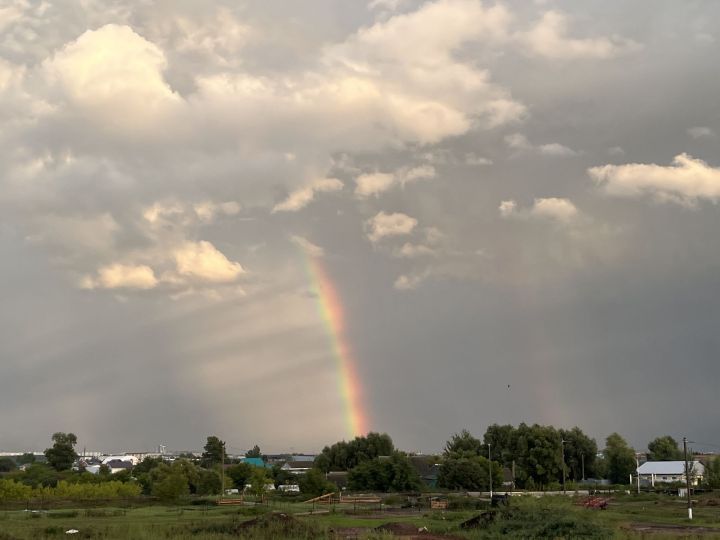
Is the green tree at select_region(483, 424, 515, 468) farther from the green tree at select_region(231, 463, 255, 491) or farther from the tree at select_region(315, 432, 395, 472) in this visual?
the green tree at select_region(231, 463, 255, 491)

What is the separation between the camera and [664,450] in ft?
615

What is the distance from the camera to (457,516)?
6600cm

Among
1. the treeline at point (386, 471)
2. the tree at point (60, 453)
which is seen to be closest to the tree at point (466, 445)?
the treeline at point (386, 471)

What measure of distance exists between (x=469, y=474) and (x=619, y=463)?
50.7m

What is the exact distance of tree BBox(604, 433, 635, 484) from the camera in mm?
163250

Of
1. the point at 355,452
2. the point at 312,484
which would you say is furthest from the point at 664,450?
the point at 312,484

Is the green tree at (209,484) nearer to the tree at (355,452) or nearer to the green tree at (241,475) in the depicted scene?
the green tree at (241,475)

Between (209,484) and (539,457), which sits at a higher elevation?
(539,457)

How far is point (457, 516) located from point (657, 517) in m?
19.4

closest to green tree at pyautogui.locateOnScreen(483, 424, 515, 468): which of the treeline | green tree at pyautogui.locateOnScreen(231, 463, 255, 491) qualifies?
the treeline

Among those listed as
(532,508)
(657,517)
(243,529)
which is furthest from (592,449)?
Result: (243,529)

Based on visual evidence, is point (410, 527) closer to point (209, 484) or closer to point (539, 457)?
point (209, 484)

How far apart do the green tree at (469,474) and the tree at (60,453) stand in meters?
93.9

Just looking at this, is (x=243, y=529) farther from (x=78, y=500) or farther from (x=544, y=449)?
(x=544, y=449)
